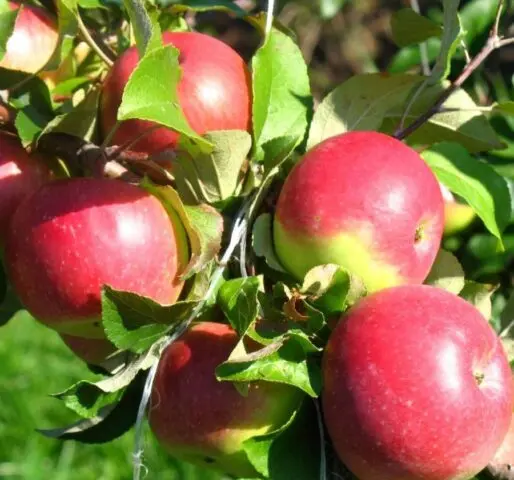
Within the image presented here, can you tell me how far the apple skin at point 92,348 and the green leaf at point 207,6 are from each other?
30cm

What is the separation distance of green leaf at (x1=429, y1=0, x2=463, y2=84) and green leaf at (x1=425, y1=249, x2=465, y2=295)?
0.16 meters

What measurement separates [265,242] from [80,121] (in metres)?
0.18

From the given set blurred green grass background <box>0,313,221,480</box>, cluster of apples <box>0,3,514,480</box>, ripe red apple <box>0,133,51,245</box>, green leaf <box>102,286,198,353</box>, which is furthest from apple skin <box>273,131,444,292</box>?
blurred green grass background <box>0,313,221,480</box>

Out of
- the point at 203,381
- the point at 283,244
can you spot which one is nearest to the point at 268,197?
the point at 283,244

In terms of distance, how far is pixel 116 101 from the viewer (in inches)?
29.6

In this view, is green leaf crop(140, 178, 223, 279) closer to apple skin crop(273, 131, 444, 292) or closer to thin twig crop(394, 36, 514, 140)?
apple skin crop(273, 131, 444, 292)

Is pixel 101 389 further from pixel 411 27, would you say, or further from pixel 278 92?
pixel 411 27

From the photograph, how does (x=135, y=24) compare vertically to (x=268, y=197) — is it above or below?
above

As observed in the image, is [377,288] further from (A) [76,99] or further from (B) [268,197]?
(A) [76,99]

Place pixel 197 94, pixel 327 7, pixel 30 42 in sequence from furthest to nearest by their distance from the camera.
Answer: pixel 327 7, pixel 30 42, pixel 197 94

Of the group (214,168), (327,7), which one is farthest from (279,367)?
(327,7)

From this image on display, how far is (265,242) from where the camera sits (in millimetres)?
748

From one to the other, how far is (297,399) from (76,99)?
0.32m

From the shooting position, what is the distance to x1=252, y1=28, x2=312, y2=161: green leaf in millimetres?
757
